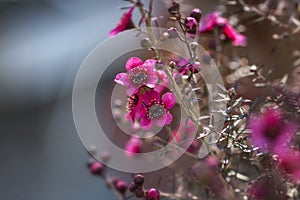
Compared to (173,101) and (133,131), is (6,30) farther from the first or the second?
(173,101)

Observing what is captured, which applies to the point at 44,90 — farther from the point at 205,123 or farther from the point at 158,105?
the point at 158,105

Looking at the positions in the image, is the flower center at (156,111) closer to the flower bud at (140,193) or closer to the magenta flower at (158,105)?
the magenta flower at (158,105)

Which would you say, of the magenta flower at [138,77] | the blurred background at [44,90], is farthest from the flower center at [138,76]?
the blurred background at [44,90]

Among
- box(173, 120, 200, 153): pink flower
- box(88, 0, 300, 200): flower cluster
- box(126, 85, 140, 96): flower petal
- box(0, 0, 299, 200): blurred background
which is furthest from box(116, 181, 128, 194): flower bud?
box(0, 0, 299, 200): blurred background

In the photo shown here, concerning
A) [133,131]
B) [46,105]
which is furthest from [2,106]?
[133,131]

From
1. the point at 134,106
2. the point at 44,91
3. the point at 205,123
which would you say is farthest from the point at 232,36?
the point at 44,91
